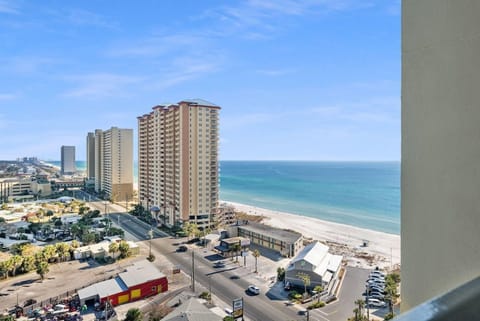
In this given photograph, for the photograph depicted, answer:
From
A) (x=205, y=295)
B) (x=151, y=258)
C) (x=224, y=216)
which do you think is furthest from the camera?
(x=224, y=216)

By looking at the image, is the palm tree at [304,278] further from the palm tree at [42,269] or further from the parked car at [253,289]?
the palm tree at [42,269]

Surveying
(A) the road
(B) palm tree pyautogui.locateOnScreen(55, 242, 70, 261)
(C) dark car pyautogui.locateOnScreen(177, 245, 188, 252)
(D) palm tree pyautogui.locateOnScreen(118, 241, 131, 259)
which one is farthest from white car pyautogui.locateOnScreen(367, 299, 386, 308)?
(B) palm tree pyautogui.locateOnScreen(55, 242, 70, 261)

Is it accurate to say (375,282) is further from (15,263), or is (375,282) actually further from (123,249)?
(15,263)

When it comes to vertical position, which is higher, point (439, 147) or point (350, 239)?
point (439, 147)

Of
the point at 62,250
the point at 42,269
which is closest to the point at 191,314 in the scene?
the point at 42,269

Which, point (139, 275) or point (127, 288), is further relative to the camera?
point (139, 275)

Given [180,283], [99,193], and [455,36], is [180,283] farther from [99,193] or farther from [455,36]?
[99,193]

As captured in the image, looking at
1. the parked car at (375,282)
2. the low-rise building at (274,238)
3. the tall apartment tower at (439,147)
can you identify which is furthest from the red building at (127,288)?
the tall apartment tower at (439,147)

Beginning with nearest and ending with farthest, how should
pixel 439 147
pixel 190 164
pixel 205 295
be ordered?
pixel 439 147 → pixel 205 295 → pixel 190 164
